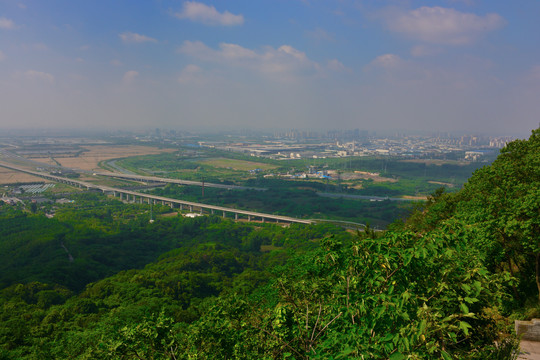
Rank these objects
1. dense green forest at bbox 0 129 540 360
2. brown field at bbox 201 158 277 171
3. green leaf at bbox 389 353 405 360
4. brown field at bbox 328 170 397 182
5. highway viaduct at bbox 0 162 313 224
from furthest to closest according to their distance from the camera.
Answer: brown field at bbox 201 158 277 171
brown field at bbox 328 170 397 182
highway viaduct at bbox 0 162 313 224
dense green forest at bbox 0 129 540 360
green leaf at bbox 389 353 405 360

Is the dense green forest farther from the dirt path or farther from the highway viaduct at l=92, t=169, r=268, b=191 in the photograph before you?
the highway viaduct at l=92, t=169, r=268, b=191

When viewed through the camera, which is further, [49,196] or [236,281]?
[49,196]

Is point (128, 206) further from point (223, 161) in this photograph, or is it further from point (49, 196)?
point (223, 161)

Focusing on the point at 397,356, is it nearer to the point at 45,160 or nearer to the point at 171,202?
the point at 171,202

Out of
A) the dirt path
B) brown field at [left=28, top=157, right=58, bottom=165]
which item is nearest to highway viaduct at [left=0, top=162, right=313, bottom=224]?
brown field at [left=28, top=157, right=58, bottom=165]

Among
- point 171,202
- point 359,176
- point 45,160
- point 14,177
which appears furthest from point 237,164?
point 14,177

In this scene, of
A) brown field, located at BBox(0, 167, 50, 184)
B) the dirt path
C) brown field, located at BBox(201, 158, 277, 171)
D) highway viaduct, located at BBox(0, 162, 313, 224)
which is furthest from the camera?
brown field, located at BBox(201, 158, 277, 171)

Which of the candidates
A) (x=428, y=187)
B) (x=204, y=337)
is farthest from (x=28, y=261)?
(x=428, y=187)
